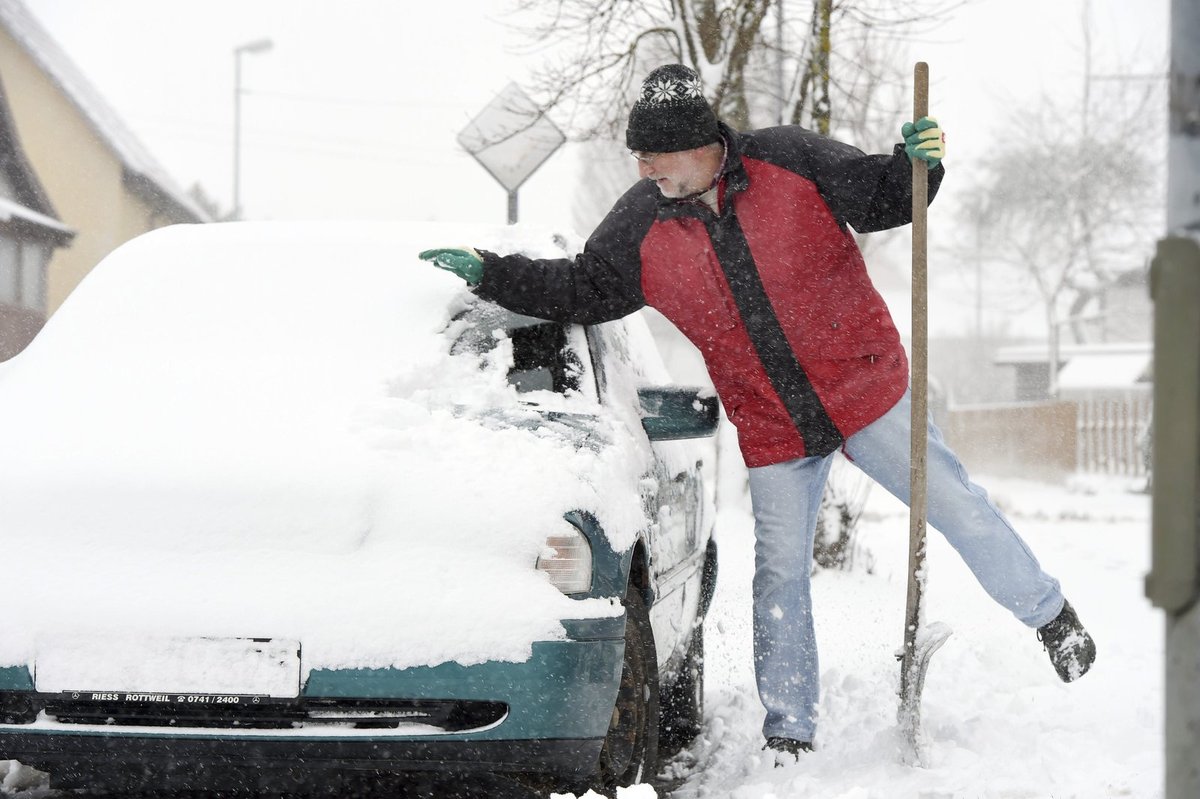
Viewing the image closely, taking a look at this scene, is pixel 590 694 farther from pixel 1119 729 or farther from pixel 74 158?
pixel 74 158

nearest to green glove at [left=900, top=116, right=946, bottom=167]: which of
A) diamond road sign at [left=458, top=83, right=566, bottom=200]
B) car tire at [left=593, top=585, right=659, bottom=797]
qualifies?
car tire at [left=593, top=585, right=659, bottom=797]

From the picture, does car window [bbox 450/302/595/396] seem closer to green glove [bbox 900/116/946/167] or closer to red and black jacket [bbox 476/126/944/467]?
red and black jacket [bbox 476/126/944/467]

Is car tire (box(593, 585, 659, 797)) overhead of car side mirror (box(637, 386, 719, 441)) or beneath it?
beneath

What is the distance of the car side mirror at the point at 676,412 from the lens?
3.65m

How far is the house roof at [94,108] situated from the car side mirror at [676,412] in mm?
28765

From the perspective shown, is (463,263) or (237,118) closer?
(463,263)

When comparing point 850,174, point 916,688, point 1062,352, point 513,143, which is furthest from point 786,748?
point 1062,352

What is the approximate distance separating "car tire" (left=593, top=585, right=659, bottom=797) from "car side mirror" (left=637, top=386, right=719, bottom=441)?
1.98ft

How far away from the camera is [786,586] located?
404 cm

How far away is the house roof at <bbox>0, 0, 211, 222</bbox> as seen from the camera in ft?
96.6

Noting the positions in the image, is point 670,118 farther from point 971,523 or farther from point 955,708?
point 955,708

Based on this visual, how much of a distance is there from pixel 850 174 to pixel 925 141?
23 centimetres

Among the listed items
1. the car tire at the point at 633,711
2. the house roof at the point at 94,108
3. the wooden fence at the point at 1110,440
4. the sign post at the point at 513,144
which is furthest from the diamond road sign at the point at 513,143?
the house roof at the point at 94,108

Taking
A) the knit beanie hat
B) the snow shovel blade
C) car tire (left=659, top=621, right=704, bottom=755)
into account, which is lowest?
car tire (left=659, top=621, right=704, bottom=755)
